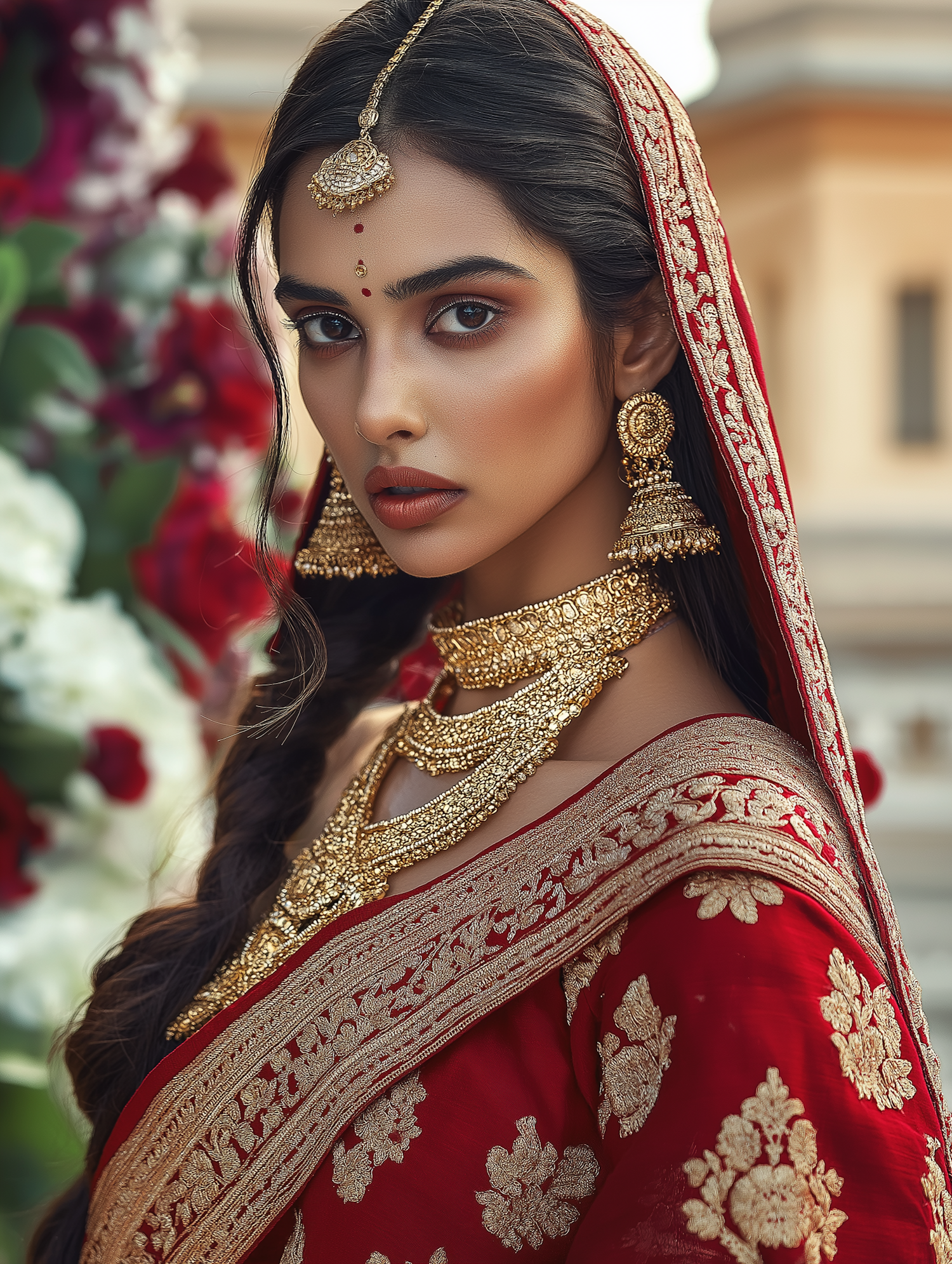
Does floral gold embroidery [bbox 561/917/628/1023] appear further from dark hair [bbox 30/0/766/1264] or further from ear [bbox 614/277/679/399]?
ear [bbox 614/277/679/399]

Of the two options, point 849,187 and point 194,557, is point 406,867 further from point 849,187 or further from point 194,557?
point 849,187

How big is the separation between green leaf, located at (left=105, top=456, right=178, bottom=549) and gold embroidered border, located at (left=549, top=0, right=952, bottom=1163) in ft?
2.82

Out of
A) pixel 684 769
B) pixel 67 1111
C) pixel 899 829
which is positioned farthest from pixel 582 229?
pixel 899 829

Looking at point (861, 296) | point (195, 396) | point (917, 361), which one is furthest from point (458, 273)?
point (917, 361)

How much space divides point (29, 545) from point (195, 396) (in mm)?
419

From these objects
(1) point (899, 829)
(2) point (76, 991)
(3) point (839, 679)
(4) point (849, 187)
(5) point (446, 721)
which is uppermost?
(4) point (849, 187)

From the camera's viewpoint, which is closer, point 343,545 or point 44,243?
point 343,545

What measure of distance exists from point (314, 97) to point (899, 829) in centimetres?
272

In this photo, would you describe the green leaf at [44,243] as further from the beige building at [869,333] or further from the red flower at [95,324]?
the beige building at [869,333]

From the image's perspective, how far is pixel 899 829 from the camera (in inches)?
132

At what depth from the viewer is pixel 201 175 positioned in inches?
75.4

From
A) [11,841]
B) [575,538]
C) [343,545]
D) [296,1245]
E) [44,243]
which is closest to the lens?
[296,1245]

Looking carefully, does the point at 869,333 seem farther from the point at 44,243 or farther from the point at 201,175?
the point at 44,243

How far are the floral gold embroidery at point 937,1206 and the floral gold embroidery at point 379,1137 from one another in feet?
1.08
